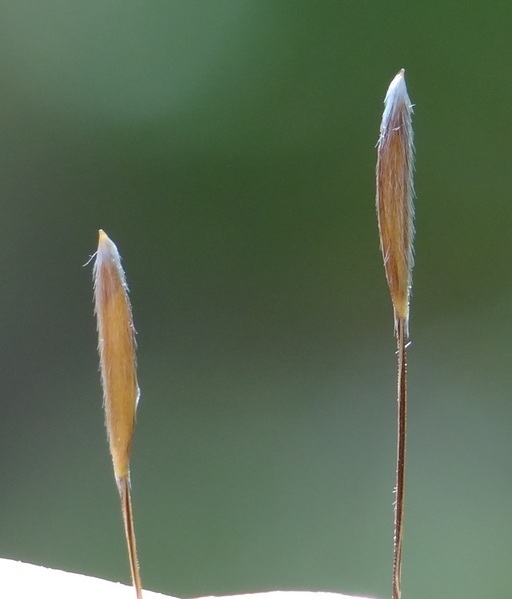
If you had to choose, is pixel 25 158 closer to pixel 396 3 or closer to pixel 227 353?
pixel 227 353

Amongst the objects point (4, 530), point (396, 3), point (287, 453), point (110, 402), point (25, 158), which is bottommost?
point (110, 402)

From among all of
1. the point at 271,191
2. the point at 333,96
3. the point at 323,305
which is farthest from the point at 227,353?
the point at 333,96

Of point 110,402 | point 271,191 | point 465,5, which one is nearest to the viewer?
point 110,402

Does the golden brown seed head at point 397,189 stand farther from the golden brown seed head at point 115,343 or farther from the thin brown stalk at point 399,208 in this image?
the golden brown seed head at point 115,343

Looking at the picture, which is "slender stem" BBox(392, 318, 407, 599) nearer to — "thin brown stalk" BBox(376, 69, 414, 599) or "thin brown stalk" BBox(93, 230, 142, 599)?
"thin brown stalk" BBox(376, 69, 414, 599)

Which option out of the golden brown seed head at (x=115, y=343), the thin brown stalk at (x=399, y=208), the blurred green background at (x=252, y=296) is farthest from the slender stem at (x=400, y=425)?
the blurred green background at (x=252, y=296)

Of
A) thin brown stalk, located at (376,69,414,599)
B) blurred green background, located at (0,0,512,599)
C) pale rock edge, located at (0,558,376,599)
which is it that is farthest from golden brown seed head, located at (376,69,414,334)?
blurred green background, located at (0,0,512,599)
